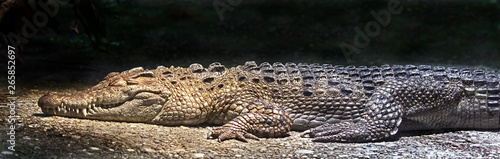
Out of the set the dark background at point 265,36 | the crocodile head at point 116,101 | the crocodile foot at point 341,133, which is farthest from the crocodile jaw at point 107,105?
the dark background at point 265,36

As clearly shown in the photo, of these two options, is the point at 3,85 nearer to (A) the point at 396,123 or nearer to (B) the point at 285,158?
(B) the point at 285,158

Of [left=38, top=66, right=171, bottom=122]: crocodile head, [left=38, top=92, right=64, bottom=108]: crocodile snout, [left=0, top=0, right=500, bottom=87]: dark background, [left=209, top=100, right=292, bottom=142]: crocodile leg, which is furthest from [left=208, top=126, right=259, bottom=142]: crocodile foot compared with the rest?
[left=0, top=0, right=500, bottom=87]: dark background

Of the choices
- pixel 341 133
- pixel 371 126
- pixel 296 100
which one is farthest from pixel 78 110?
pixel 371 126

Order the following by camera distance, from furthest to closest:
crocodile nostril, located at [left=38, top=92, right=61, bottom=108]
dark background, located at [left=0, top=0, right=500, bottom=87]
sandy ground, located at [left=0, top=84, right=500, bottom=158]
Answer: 1. dark background, located at [left=0, top=0, right=500, bottom=87]
2. crocodile nostril, located at [left=38, top=92, right=61, bottom=108]
3. sandy ground, located at [left=0, top=84, right=500, bottom=158]

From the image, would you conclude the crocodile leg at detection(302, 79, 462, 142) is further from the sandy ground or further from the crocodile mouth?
the crocodile mouth

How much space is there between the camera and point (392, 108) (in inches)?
183

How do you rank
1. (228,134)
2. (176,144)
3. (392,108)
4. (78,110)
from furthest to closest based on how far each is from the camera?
(392,108) < (78,110) < (228,134) < (176,144)

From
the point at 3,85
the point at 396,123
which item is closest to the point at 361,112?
the point at 396,123

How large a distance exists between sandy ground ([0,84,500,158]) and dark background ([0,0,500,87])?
318cm

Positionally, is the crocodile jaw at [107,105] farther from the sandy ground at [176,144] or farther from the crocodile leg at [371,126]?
the crocodile leg at [371,126]

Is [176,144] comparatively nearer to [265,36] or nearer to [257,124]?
[257,124]

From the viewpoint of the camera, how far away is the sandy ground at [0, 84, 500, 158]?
3.53 metres

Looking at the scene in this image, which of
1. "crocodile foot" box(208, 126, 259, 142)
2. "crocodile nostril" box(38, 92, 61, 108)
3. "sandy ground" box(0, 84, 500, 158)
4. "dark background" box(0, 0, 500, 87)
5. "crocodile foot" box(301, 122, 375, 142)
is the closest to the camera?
"sandy ground" box(0, 84, 500, 158)

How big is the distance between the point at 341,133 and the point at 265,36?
638cm
